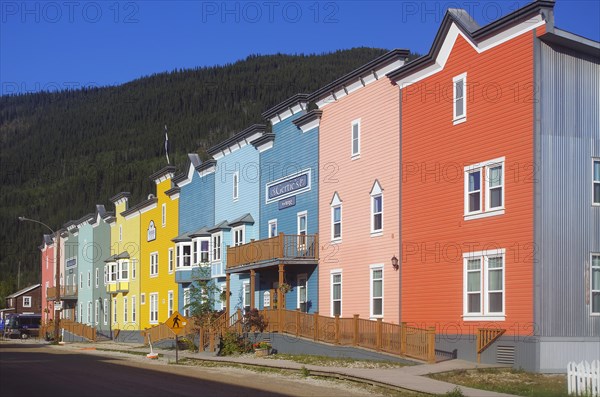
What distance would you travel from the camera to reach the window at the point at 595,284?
85.5ft

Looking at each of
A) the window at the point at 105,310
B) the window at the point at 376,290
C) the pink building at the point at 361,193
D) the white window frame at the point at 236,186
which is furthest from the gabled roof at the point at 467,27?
the window at the point at 105,310

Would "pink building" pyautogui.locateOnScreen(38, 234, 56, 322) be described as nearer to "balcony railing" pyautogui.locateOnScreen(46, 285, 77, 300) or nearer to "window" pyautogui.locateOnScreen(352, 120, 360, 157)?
"balcony railing" pyautogui.locateOnScreen(46, 285, 77, 300)

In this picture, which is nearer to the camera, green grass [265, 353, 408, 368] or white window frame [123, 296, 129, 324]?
green grass [265, 353, 408, 368]

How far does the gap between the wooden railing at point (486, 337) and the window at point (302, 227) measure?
14.3m

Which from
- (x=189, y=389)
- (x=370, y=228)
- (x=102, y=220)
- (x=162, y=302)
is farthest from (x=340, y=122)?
(x=102, y=220)

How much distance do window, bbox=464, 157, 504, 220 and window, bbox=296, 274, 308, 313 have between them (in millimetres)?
13667

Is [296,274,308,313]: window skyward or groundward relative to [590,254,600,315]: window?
groundward

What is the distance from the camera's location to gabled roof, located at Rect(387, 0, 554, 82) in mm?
25359

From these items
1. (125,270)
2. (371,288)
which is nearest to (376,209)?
(371,288)

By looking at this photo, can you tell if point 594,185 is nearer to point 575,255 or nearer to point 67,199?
point 575,255

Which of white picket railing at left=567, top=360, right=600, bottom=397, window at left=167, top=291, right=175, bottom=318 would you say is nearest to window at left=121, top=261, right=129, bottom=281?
window at left=167, top=291, right=175, bottom=318

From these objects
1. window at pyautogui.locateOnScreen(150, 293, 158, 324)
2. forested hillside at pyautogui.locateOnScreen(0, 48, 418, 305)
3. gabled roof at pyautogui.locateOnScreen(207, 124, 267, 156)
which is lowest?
window at pyautogui.locateOnScreen(150, 293, 158, 324)

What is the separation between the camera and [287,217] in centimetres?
4247

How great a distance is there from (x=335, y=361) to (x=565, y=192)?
32.8 ft
